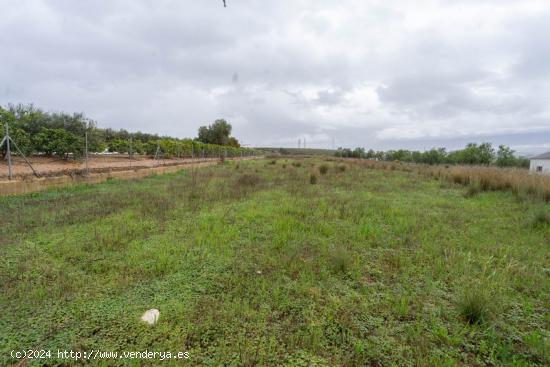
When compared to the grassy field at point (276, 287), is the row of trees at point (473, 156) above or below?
above

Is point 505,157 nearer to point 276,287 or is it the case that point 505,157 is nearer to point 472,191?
point 472,191

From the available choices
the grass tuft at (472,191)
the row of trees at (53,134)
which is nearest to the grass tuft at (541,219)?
the grass tuft at (472,191)

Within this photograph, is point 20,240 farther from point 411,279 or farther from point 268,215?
point 411,279

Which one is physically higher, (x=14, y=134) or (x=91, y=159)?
(x=14, y=134)

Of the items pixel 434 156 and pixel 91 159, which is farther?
pixel 434 156

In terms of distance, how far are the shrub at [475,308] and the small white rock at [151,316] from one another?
9.21 feet

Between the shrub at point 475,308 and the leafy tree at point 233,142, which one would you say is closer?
the shrub at point 475,308

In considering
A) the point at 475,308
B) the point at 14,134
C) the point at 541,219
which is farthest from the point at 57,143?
the point at 541,219

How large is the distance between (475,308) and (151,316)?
2.96 metres

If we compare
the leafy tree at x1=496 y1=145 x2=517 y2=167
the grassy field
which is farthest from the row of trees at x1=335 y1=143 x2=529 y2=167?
the grassy field

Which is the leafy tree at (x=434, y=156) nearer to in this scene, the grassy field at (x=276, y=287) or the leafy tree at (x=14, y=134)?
the grassy field at (x=276, y=287)

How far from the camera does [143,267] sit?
111 inches

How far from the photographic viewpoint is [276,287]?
252 centimetres

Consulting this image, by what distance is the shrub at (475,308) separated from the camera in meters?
2.10
